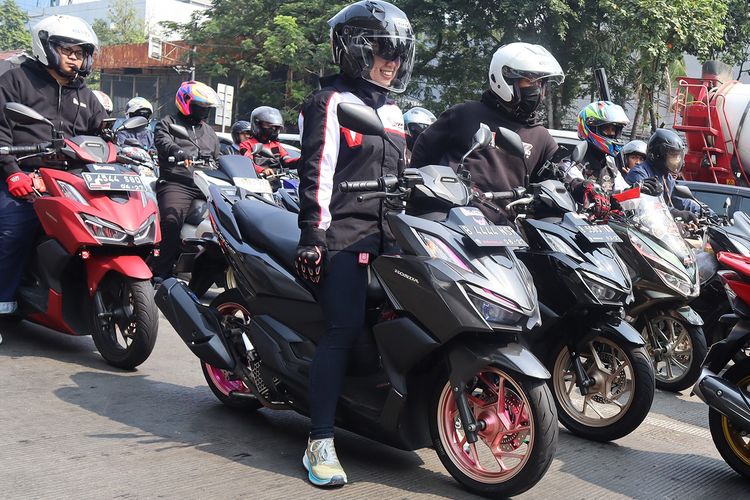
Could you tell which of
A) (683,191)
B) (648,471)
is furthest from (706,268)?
(648,471)

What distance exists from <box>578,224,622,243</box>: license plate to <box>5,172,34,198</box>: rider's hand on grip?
339 centimetres

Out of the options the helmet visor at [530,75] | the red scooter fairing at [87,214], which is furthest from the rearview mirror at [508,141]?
the red scooter fairing at [87,214]

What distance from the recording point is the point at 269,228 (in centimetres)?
445

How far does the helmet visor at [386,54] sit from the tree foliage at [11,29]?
67935mm

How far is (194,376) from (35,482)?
2045 millimetres

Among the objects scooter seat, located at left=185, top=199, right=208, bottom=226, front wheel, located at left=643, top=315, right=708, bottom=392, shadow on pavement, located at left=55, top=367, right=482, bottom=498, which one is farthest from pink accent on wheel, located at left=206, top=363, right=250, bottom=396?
scooter seat, located at left=185, top=199, right=208, bottom=226

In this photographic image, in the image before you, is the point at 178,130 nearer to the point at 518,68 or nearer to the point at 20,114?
the point at 20,114

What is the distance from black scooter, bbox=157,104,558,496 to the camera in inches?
141

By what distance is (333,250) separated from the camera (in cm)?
394

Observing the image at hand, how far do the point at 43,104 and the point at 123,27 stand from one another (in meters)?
74.0

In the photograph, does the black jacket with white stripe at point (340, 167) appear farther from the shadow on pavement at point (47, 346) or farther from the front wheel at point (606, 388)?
the shadow on pavement at point (47, 346)

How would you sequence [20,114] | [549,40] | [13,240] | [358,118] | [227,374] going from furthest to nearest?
[549,40], [13,240], [20,114], [227,374], [358,118]

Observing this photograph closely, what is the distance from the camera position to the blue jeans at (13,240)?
5.75 m

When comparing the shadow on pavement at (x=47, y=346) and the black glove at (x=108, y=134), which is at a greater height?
the black glove at (x=108, y=134)
